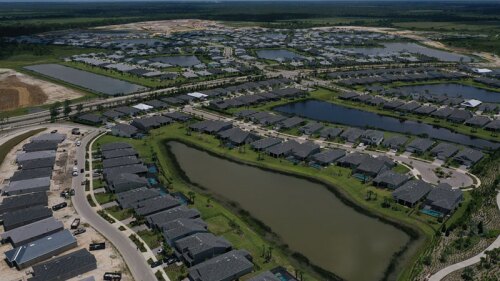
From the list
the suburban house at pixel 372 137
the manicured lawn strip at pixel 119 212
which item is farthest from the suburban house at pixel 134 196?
the suburban house at pixel 372 137

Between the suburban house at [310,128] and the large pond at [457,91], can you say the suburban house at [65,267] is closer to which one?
the suburban house at [310,128]

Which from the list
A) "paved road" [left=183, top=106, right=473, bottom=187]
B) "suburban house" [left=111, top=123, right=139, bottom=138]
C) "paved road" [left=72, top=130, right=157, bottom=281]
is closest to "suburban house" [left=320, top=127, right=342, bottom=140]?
"paved road" [left=183, top=106, right=473, bottom=187]

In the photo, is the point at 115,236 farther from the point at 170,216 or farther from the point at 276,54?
the point at 276,54

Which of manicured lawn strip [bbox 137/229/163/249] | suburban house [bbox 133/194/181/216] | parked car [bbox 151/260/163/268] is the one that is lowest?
parked car [bbox 151/260/163/268]

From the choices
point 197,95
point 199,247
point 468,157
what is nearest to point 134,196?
point 199,247

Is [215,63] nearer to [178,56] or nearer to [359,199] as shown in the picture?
[178,56]

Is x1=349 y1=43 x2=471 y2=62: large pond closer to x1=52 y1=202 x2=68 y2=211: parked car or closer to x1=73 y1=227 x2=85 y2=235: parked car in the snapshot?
x1=52 y1=202 x2=68 y2=211: parked car
